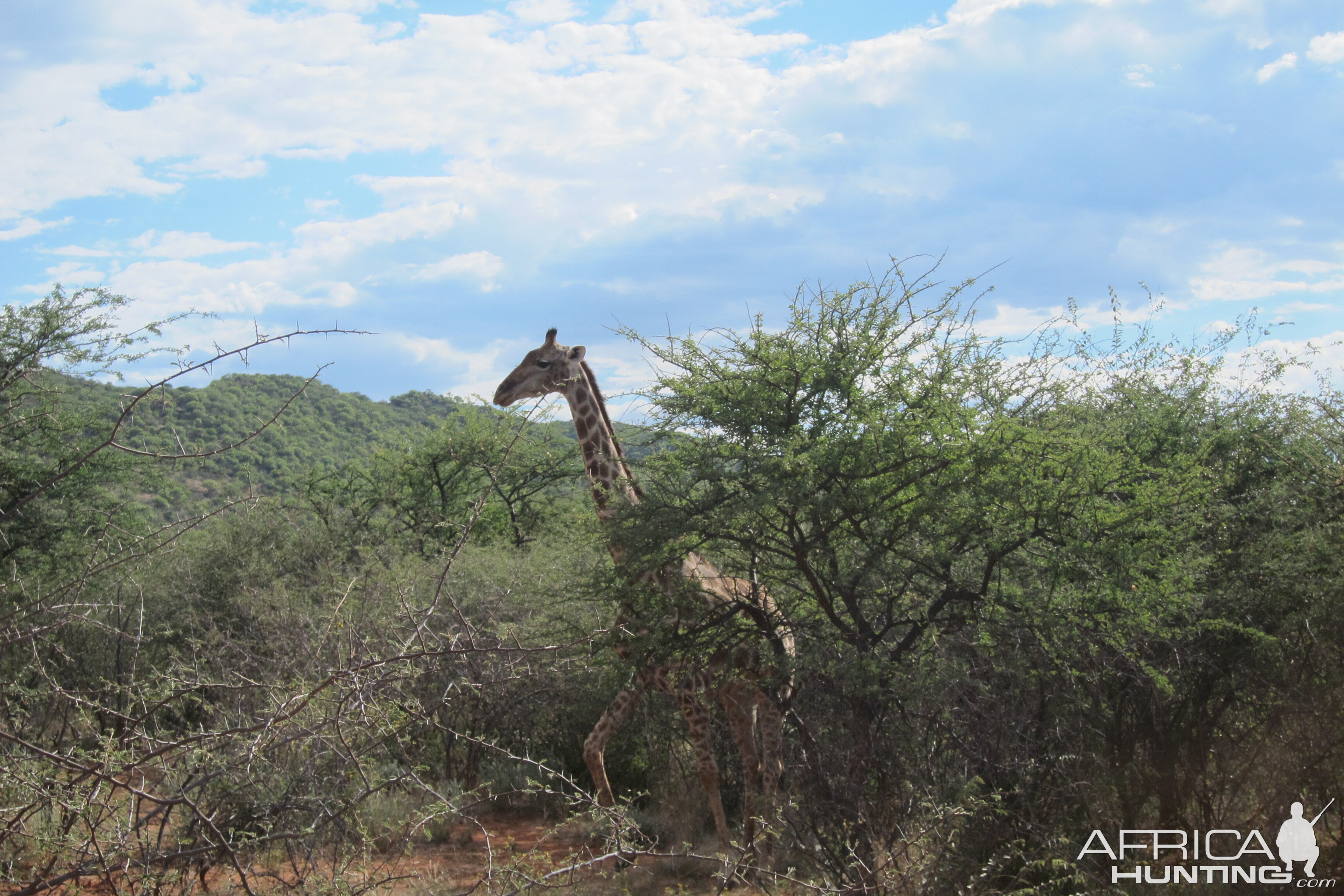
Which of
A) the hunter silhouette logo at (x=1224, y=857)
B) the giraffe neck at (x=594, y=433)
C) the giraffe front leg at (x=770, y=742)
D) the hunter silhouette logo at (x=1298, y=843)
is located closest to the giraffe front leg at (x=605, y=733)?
the giraffe front leg at (x=770, y=742)

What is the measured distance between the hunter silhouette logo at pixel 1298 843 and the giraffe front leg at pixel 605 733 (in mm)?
4175

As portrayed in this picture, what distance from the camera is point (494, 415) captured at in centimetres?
1867

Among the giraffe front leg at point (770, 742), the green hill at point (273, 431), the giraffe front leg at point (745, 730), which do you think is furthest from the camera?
the green hill at point (273, 431)

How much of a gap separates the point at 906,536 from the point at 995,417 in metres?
0.91

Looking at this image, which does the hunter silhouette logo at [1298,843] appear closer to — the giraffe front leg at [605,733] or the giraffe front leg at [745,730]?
the giraffe front leg at [745,730]

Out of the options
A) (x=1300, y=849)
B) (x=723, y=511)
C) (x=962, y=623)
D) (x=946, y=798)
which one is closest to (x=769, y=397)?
(x=723, y=511)

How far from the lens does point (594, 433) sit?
765cm

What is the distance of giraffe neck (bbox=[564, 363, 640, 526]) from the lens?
286 inches

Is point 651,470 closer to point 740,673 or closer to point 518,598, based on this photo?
point 740,673

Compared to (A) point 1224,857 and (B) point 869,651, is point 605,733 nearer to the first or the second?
(B) point 869,651

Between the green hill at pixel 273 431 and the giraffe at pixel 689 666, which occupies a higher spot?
the green hill at pixel 273 431

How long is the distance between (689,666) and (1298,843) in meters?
3.72

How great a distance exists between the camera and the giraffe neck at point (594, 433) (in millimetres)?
7270

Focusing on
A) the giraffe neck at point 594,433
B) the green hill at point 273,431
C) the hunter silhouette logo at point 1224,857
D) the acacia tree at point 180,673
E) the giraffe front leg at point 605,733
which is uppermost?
the green hill at point 273,431
